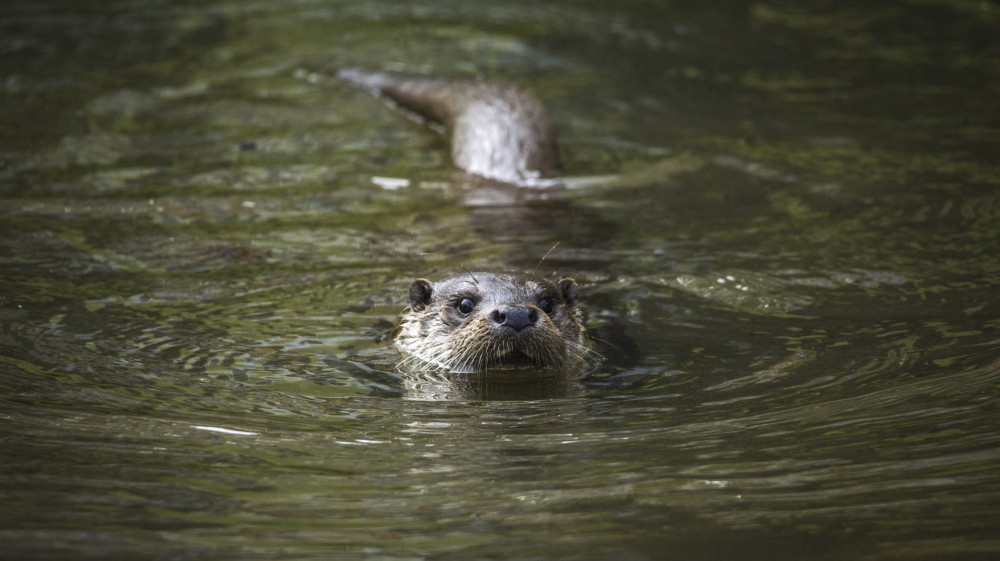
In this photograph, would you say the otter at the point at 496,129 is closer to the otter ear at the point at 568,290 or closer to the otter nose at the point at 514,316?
the otter ear at the point at 568,290

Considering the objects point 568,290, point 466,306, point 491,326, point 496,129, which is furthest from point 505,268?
point 496,129

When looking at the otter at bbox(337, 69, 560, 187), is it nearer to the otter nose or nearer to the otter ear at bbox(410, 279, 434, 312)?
the otter ear at bbox(410, 279, 434, 312)

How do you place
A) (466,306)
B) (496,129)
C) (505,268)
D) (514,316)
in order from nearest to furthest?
1. (514,316)
2. (466,306)
3. (505,268)
4. (496,129)

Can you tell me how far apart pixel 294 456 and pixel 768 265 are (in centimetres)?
258

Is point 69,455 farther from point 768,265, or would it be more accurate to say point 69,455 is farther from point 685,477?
point 768,265

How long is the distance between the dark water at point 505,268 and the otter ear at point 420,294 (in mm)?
183

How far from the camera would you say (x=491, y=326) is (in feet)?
12.6

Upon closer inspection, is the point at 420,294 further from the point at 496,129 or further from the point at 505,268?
the point at 496,129

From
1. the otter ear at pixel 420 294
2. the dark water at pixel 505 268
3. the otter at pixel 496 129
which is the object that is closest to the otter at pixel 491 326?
the otter ear at pixel 420 294

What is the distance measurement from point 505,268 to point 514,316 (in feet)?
3.26

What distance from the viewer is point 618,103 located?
24.5 ft

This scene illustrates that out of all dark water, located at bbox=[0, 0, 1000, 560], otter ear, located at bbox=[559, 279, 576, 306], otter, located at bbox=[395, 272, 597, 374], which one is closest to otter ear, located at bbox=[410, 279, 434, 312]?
otter, located at bbox=[395, 272, 597, 374]

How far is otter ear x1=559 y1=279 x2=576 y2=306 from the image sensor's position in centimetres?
426

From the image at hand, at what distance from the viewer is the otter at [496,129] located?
5980 mm
